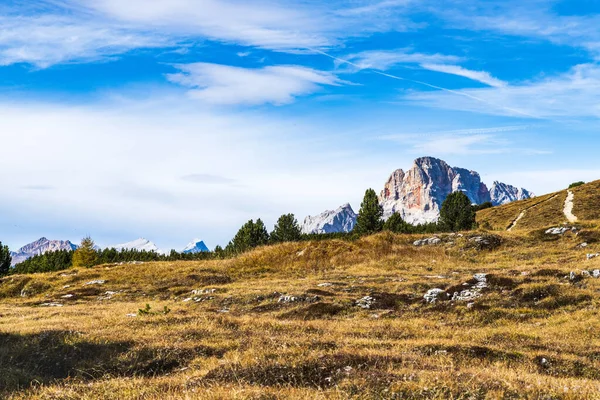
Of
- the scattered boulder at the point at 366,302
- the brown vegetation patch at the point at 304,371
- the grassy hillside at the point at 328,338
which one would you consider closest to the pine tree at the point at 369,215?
the grassy hillside at the point at 328,338

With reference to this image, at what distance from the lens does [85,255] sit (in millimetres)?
76688

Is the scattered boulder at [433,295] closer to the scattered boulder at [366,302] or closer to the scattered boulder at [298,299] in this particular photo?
the scattered boulder at [366,302]

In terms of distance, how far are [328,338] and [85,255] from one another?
242 ft

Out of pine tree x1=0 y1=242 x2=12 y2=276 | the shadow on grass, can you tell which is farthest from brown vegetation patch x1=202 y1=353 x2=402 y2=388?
pine tree x1=0 y1=242 x2=12 y2=276

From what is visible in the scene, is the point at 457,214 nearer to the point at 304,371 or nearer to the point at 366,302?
the point at 366,302

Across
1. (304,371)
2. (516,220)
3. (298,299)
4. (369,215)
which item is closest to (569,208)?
(516,220)

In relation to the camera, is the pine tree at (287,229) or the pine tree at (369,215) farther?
the pine tree at (287,229)

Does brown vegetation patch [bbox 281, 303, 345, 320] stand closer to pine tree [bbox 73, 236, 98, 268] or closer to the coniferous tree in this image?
the coniferous tree

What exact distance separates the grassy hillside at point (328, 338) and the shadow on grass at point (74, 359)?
0.05 metres

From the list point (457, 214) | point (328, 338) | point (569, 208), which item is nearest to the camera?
point (328, 338)

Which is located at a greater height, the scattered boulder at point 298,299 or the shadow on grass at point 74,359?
the shadow on grass at point 74,359

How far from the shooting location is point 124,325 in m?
17.4

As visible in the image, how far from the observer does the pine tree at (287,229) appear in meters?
79.7

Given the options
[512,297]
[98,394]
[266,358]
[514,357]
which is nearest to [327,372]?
[266,358]
